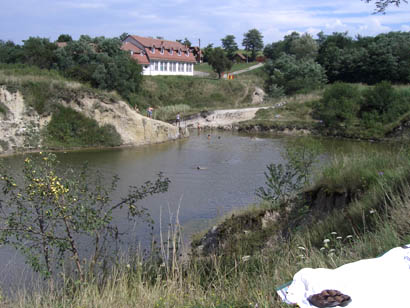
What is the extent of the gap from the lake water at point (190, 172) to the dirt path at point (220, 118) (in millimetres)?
7806

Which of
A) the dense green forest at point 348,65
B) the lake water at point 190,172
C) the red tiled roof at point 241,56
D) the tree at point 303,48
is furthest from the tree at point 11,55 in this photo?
the red tiled roof at point 241,56

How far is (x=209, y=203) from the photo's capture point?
650 inches

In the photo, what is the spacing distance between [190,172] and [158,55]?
147 feet

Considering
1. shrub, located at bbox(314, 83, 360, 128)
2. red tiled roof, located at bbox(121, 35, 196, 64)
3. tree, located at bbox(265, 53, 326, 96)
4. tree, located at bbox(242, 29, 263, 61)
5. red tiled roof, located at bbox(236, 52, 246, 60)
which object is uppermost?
tree, located at bbox(242, 29, 263, 61)

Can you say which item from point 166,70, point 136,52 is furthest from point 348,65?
point 136,52

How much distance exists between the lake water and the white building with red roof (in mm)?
27984

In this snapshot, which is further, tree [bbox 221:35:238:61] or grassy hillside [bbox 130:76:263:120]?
tree [bbox 221:35:238:61]

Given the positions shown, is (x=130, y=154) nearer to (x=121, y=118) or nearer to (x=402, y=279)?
(x=121, y=118)

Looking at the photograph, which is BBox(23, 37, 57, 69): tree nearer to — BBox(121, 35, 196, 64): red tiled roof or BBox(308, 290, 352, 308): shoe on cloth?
BBox(121, 35, 196, 64): red tiled roof

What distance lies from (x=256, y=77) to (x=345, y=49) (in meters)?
13.0

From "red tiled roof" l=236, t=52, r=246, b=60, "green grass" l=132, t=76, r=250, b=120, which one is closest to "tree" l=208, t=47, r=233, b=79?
"green grass" l=132, t=76, r=250, b=120

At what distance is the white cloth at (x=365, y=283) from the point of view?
3.89 meters

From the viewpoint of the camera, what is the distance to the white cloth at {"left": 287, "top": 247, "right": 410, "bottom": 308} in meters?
3.89

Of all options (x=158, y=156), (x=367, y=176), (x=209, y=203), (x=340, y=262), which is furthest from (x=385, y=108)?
(x=340, y=262)
